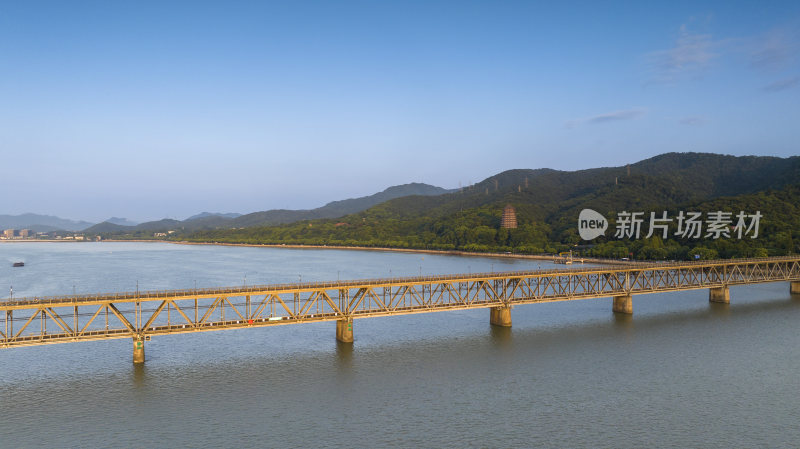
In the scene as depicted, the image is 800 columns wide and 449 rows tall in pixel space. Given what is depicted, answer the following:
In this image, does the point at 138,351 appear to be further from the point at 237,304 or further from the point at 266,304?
the point at 266,304

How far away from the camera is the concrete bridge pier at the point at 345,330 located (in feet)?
220

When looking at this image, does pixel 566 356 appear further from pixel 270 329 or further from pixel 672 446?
pixel 270 329

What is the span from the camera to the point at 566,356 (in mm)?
63125

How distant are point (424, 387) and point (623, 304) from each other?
52.0 metres

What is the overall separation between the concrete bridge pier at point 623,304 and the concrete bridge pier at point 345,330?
48687 mm

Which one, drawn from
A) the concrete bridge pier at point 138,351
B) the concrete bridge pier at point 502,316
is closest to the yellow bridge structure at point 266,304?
the concrete bridge pier at point 502,316

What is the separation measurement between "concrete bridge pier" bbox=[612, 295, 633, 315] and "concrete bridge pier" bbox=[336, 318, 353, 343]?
160ft

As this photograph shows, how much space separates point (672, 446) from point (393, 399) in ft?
74.1

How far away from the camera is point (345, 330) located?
6756 centimetres

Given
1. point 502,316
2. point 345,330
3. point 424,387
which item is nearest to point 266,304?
point 345,330

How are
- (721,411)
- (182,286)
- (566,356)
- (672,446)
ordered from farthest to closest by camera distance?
(182,286) → (566,356) → (721,411) → (672,446)

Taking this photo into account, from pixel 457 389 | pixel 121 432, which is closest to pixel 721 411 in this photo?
pixel 457 389

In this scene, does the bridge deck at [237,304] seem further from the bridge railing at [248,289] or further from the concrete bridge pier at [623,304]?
the concrete bridge pier at [623,304]

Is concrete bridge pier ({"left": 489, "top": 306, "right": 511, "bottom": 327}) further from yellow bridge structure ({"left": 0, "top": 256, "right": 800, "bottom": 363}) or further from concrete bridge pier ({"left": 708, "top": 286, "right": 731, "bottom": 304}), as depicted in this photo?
concrete bridge pier ({"left": 708, "top": 286, "right": 731, "bottom": 304})
